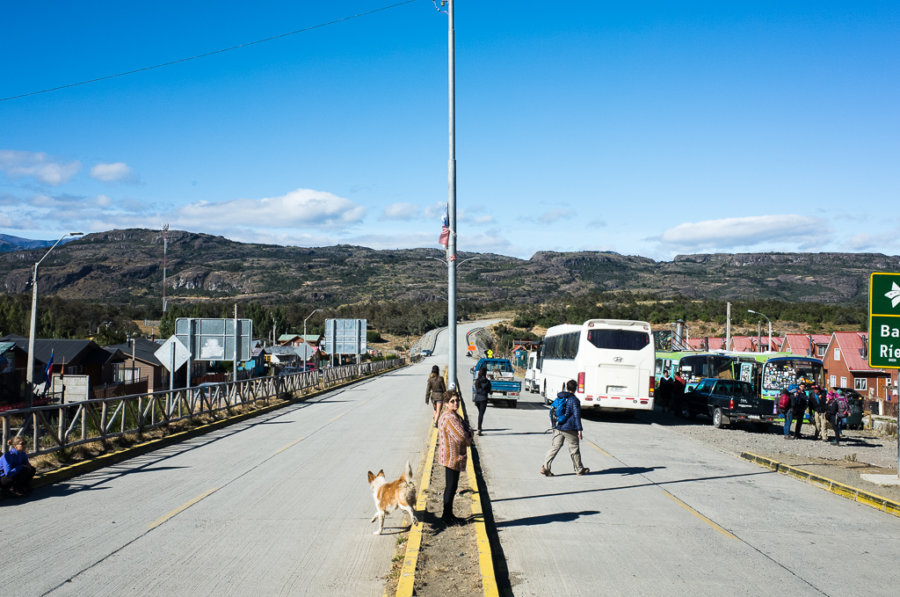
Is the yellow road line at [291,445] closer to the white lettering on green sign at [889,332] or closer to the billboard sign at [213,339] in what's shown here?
the billboard sign at [213,339]

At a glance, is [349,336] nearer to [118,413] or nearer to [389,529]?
[118,413]

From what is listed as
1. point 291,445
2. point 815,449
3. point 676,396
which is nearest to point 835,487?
point 815,449

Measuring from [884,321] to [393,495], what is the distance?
35.6 ft

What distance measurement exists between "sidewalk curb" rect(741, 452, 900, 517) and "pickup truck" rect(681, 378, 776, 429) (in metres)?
8.73

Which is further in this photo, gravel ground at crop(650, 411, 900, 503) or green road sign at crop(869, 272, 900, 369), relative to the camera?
green road sign at crop(869, 272, 900, 369)

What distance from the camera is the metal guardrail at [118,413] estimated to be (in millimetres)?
13164

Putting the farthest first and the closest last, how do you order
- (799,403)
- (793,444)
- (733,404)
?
(733,404) → (799,403) → (793,444)

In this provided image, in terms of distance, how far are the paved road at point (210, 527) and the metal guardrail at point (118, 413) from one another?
1.13 meters

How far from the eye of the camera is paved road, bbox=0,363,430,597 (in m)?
6.88

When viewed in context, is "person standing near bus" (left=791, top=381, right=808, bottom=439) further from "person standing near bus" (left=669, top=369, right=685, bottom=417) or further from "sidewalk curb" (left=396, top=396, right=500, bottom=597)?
"sidewalk curb" (left=396, top=396, right=500, bottom=597)

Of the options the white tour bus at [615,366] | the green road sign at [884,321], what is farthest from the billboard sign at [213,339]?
the green road sign at [884,321]

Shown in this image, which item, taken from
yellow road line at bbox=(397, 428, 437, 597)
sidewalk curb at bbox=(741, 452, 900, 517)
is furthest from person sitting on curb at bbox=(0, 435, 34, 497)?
sidewalk curb at bbox=(741, 452, 900, 517)

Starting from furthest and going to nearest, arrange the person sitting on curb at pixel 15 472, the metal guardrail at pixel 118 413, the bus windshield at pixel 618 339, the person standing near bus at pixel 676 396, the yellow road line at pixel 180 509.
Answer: the person standing near bus at pixel 676 396
the bus windshield at pixel 618 339
the metal guardrail at pixel 118 413
the person sitting on curb at pixel 15 472
the yellow road line at pixel 180 509

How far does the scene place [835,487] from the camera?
1294 cm
